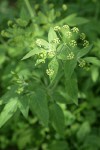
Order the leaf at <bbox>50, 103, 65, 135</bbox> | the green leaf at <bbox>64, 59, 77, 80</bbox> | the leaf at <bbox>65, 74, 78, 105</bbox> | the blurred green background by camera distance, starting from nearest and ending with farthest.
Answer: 1. the green leaf at <bbox>64, 59, 77, 80</bbox>
2. the leaf at <bbox>65, 74, 78, 105</bbox>
3. the leaf at <bbox>50, 103, 65, 135</bbox>
4. the blurred green background

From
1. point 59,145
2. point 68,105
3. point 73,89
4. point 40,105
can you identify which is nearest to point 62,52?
point 73,89

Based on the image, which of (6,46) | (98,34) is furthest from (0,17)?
(98,34)

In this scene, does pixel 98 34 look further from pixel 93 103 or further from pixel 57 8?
pixel 93 103

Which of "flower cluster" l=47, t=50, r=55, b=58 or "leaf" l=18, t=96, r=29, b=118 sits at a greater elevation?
"flower cluster" l=47, t=50, r=55, b=58

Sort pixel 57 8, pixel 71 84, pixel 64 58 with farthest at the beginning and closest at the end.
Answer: pixel 57 8, pixel 71 84, pixel 64 58

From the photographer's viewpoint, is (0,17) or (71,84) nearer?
(71,84)

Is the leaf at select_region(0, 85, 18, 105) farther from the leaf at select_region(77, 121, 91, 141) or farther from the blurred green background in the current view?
the leaf at select_region(77, 121, 91, 141)

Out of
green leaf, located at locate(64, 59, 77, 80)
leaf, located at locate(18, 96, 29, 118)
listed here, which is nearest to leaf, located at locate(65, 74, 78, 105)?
green leaf, located at locate(64, 59, 77, 80)

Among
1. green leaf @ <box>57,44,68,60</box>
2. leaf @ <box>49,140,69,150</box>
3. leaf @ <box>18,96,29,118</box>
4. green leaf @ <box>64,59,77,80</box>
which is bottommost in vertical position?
leaf @ <box>49,140,69,150</box>

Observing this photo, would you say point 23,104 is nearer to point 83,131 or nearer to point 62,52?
point 62,52
